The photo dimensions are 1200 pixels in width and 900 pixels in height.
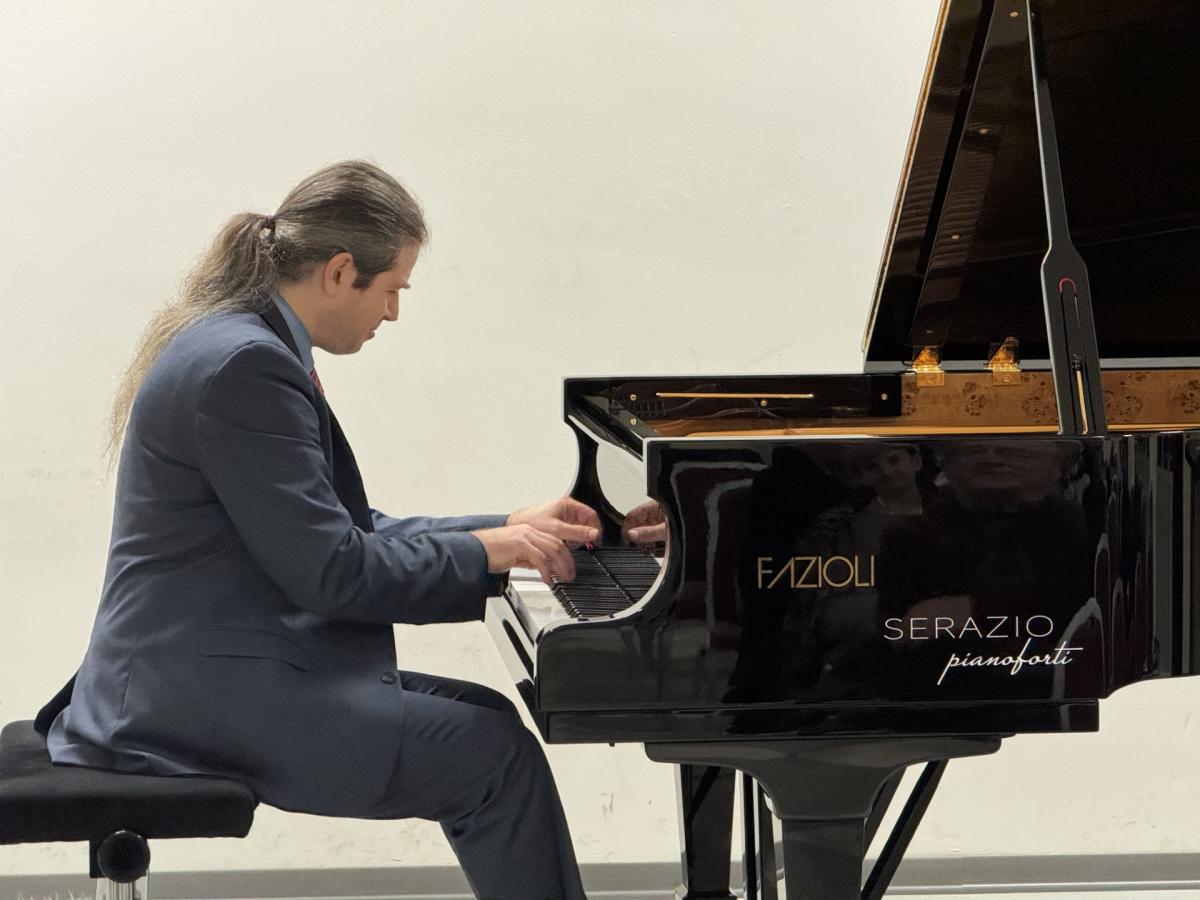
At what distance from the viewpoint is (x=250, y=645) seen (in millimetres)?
1898

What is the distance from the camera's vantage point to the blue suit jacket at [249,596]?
1.86 meters

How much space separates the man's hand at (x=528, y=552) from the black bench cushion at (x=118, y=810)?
17.4 inches

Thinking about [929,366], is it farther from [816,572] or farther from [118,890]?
[118,890]

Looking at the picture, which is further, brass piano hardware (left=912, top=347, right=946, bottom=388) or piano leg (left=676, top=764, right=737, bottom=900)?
brass piano hardware (left=912, top=347, right=946, bottom=388)

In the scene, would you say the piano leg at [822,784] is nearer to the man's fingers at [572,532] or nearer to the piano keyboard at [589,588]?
the piano keyboard at [589,588]

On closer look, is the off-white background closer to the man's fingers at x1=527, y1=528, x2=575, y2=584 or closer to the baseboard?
the baseboard

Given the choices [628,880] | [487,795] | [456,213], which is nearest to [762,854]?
[487,795]

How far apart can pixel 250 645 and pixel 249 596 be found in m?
0.07

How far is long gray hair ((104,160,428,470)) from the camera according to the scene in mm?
2002

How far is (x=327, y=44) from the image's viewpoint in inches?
122

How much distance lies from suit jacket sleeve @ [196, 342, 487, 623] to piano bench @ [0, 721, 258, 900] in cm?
27

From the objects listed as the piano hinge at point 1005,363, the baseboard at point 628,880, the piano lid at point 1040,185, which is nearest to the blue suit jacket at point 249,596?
the piano lid at point 1040,185

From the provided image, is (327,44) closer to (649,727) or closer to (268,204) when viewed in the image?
(268,204)

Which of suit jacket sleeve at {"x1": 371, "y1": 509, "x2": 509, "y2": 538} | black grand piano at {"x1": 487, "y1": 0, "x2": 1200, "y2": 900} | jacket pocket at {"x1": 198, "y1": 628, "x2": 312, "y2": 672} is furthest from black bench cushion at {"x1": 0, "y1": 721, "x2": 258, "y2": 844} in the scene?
suit jacket sleeve at {"x1": 371, "y1": 509, "x2": 509, "y2": 538}
